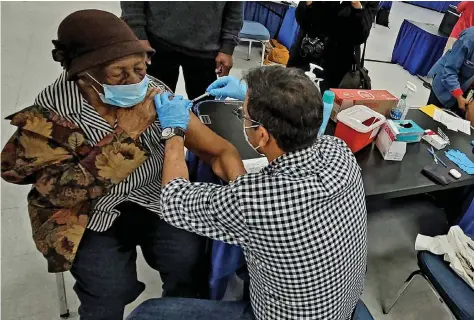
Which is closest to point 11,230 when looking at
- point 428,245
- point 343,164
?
point 343,164

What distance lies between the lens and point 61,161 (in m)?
1.24

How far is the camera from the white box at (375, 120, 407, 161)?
1721 millimetres

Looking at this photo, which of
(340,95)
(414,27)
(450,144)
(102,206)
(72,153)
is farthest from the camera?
(414,27)

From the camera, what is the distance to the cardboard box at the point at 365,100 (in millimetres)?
1827

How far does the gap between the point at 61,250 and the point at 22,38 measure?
12.1 feet

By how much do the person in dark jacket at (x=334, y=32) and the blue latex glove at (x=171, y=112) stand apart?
4.11 feet

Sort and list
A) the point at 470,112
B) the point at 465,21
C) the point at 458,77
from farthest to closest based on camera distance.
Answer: the point at 465,21 → the point at 458,77 → the point at 470,112

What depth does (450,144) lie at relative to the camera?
1.97m

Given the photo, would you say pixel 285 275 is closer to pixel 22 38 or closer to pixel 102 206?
pixel 102 206

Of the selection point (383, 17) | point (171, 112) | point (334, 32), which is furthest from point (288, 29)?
point (171, 112)

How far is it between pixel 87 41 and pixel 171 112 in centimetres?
35

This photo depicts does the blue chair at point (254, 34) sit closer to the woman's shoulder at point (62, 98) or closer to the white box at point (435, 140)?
the white box at point (435, 140)

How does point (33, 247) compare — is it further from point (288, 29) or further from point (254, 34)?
point (288, 29)

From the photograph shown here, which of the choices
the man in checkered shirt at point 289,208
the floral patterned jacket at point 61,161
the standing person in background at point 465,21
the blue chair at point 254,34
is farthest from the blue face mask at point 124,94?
the standing person in background at point 465,21
